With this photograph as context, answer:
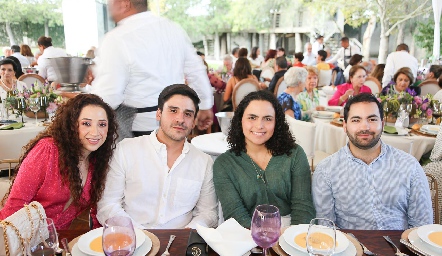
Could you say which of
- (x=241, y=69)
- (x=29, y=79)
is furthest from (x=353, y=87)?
(x=29, y=79)

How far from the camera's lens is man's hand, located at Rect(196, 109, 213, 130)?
9.52 ft

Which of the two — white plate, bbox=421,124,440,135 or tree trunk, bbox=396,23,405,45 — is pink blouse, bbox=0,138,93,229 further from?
tree trunk, bbox=396,23,405,45

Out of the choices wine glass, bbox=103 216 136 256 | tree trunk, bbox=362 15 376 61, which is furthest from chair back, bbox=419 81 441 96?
tree trunk, bbox=362 15 376 61

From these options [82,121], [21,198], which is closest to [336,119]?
[82,121]

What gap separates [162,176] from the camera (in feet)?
6.59

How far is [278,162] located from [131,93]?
1207mm

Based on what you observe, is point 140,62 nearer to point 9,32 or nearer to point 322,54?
point 322,54

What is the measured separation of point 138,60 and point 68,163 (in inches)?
38.8

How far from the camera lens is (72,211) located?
196 centimetres

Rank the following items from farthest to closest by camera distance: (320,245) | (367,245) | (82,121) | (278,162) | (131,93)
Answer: (131,93) < (278,162) < (82,121) < (367,245) < (320,245)

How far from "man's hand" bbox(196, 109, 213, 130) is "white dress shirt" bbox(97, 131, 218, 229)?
862 millimetres

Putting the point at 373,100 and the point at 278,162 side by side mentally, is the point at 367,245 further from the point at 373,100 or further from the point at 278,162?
the point at 373,100

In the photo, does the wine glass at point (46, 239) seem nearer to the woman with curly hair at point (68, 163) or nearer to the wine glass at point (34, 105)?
the woman with curly hair at point (68, 163)

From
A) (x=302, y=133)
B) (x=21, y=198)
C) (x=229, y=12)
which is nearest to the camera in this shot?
(x=21, y=198)
